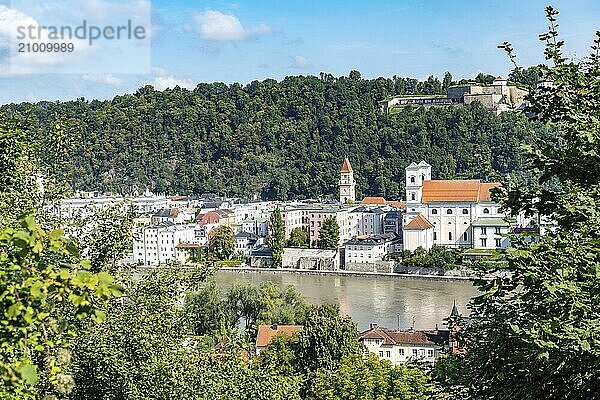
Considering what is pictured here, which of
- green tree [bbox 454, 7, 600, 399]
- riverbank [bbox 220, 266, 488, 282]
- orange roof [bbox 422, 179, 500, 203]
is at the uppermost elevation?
orange roof [bbox 422, 179, 500, 203]

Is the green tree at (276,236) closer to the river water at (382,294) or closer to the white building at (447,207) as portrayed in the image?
the river water at (382,294)

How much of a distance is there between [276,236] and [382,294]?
645 cm

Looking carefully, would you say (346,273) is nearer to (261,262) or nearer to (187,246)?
(261,262)

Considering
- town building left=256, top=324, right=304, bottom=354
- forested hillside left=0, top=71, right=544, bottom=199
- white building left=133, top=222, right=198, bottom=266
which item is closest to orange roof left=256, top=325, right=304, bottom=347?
town building left=256, top=324, right=304, bottom=354

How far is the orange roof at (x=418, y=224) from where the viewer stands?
894 inches

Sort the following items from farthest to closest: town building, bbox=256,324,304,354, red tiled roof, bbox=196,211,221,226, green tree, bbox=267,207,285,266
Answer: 1. red tiled roof, bbox=196,211,221,226
2. green tree, bbox=267,207,285,266
3. town building, bbox=256,324,304,354

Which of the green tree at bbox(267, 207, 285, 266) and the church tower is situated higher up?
the church tower

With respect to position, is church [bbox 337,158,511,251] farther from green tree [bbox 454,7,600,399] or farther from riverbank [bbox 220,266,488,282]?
green tree [bbox 454,7,600,399]

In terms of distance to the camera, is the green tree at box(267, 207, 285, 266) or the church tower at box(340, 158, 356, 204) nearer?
the green tree at box(267, 207, 285, 266)

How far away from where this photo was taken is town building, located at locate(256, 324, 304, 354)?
31.5 feet

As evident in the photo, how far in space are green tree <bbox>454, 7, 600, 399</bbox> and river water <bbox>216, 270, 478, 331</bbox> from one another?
415 inches

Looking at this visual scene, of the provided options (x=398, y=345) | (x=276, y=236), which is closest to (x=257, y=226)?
(x=276, y=236)

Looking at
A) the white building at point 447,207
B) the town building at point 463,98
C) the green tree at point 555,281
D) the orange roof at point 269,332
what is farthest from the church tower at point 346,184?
the green tree at point 555,281

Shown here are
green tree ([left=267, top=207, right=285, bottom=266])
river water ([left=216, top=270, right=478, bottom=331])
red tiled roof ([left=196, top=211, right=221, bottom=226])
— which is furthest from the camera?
red tiled roof ([left=196, top=211, right=221, bottom=226])
